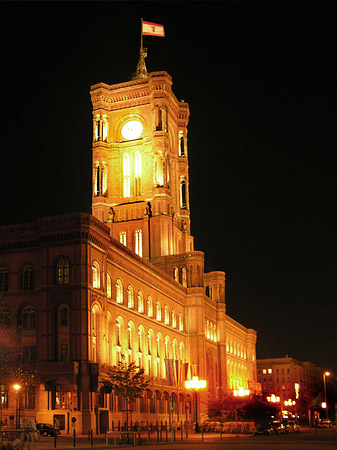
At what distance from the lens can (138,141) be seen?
119m

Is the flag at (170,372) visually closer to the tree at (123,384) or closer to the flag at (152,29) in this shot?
the tree at (123,384)

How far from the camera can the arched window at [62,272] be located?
225 ft

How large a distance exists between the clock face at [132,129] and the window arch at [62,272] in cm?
5359

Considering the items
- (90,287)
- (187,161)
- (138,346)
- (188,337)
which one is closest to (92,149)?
(187,161)

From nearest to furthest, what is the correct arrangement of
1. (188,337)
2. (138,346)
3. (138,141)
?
(138,346)
(188,337)
(138,141)

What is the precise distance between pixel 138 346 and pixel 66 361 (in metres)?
19.5

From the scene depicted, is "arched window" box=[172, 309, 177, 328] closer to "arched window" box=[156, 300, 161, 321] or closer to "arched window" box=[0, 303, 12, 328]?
"arched window" box=[156, 300, 161, 321]

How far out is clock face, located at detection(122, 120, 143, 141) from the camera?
11962cm

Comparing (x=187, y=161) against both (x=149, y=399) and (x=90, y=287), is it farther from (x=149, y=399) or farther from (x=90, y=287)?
(x=90, y=287)

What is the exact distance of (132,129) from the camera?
Answer: 394 ft

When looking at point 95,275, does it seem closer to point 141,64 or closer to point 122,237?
point 122,237

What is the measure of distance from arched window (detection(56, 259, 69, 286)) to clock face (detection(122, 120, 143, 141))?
176ft

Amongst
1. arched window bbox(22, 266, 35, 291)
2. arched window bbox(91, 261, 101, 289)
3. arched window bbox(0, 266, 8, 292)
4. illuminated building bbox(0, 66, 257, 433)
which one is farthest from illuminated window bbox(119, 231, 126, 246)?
arched window bbox(22, 266, 35, 291)

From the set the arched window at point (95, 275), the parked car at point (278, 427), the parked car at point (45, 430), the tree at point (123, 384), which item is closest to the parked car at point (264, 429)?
the parked car at point (278, 427)
